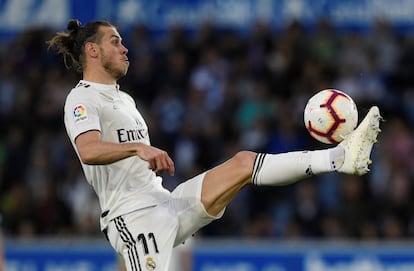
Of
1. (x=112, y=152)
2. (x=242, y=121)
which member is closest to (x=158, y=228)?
(x=112, y=152)

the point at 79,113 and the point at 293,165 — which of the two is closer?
the point at 293,165

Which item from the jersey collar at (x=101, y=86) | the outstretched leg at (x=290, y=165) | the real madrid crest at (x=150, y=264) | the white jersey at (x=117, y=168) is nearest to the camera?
the outstretched leg at (x=290, y=165)

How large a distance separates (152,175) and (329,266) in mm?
4370

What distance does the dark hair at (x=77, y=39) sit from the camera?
796 centimetres

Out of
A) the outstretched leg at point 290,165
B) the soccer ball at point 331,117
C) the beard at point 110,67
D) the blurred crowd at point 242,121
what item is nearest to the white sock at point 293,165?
the outstretched leg at point 290,165

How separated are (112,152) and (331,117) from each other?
1513 millimetres

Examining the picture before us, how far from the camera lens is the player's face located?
310 inches

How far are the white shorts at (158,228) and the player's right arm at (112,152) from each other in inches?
25.6

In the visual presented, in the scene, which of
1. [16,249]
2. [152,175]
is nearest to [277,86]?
[16,249]

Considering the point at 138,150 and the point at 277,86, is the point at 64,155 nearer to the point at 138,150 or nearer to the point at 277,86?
the point at 277,86

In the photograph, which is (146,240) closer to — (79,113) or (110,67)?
(79,113)

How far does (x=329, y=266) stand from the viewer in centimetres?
1176

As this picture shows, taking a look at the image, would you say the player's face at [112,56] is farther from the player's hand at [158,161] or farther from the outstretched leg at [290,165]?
the player's hand at [158,161]

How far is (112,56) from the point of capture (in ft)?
25.8
